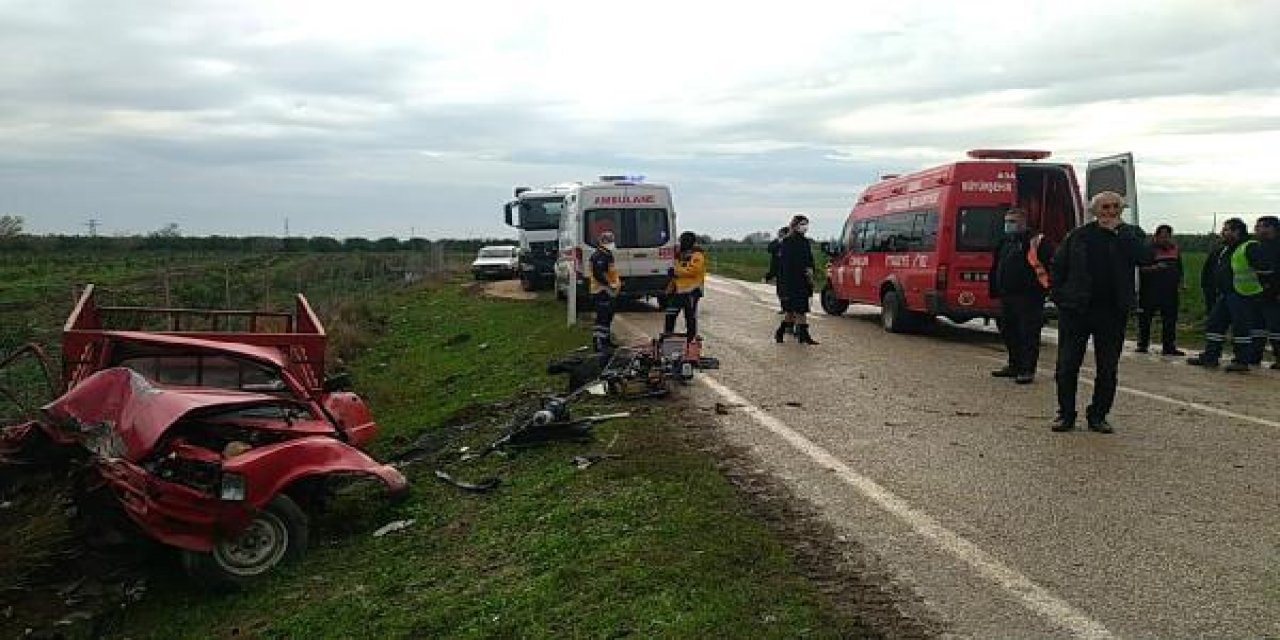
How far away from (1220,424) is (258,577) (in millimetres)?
7199

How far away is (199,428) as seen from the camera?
7.00 m

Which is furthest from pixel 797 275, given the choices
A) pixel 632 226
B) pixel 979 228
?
pixel 632 226

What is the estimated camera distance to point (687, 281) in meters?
12.8

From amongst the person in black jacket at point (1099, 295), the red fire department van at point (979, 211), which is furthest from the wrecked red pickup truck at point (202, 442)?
the red fire department van at point (979, 211)

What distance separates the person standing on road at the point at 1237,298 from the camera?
12.2 metres

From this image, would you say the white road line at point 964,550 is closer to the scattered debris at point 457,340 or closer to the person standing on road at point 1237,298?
the person standing on road at point 1237,298

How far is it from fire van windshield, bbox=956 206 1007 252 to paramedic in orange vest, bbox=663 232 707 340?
12.2ft

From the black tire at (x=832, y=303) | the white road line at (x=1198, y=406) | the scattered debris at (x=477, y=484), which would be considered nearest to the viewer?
the scattered debris at (x=477, y=484)

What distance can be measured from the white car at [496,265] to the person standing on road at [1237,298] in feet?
94.1

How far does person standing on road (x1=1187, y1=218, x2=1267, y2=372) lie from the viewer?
12250mm

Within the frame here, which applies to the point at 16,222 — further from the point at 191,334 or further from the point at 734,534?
the point at 734,534

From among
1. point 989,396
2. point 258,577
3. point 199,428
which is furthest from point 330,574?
point 989,396

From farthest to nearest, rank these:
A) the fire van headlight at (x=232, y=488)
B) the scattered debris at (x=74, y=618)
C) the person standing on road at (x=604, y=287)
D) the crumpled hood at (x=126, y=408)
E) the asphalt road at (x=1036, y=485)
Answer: the person standing on road at (x=604, y=287) → the crumpled hood at (x=126, y=408) → the scattered debris at (x=74, y=618) → the fire van headlight at (x=232, y=488) → the asphalt road at (x=1036, y=485)

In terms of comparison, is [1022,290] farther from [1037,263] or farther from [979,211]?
[979,211]
